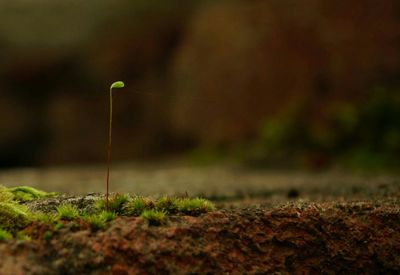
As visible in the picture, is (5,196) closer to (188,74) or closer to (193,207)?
(193,207)

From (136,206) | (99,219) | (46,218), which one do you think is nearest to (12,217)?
(46,218)

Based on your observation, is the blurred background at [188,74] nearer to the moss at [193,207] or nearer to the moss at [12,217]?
the moss at [193,207]

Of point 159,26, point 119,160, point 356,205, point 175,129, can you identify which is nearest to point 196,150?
point 175,129

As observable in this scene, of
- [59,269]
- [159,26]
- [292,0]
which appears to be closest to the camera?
[59,269]

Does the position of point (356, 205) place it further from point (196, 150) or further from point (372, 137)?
point (196, 150)

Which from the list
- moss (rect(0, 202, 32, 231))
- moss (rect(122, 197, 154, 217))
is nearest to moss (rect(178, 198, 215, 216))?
moss (rect(122, 197, 154, 217))

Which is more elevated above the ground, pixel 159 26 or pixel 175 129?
pixel 159 26
